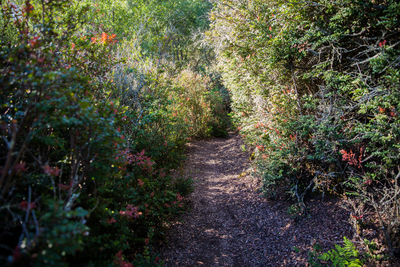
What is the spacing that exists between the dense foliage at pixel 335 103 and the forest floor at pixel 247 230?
385 mm

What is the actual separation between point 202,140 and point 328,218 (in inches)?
240

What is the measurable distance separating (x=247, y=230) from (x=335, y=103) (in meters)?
2.79

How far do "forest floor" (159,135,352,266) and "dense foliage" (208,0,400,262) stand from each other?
0.39 m

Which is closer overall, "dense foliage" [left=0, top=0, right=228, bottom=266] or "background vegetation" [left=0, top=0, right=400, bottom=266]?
"dense foliage" [left=0, top=0, right=228, bottom=266]

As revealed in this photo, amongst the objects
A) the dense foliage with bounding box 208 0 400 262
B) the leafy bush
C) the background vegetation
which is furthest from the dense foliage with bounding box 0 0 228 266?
the dense foliage with bounding box 208 0 400 262

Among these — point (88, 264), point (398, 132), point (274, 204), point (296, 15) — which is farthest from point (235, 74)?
point (88, 264)

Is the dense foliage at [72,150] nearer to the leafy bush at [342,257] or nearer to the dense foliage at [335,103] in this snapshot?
the leafy bush at [342,257]

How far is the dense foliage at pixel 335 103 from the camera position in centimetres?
332

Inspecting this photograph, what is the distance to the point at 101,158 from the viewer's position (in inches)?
98.6

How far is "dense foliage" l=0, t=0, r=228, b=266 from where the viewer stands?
1919mm

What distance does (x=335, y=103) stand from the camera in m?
4.06

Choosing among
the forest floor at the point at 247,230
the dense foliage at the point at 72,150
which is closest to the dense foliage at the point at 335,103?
the forest floor at the point at 247,230

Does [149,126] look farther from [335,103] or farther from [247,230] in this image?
[335,103]

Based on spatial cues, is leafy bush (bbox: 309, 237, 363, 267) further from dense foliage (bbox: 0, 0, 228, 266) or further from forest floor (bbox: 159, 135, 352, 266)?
dense foliage (bbox: 0, 0, 228, 266)
